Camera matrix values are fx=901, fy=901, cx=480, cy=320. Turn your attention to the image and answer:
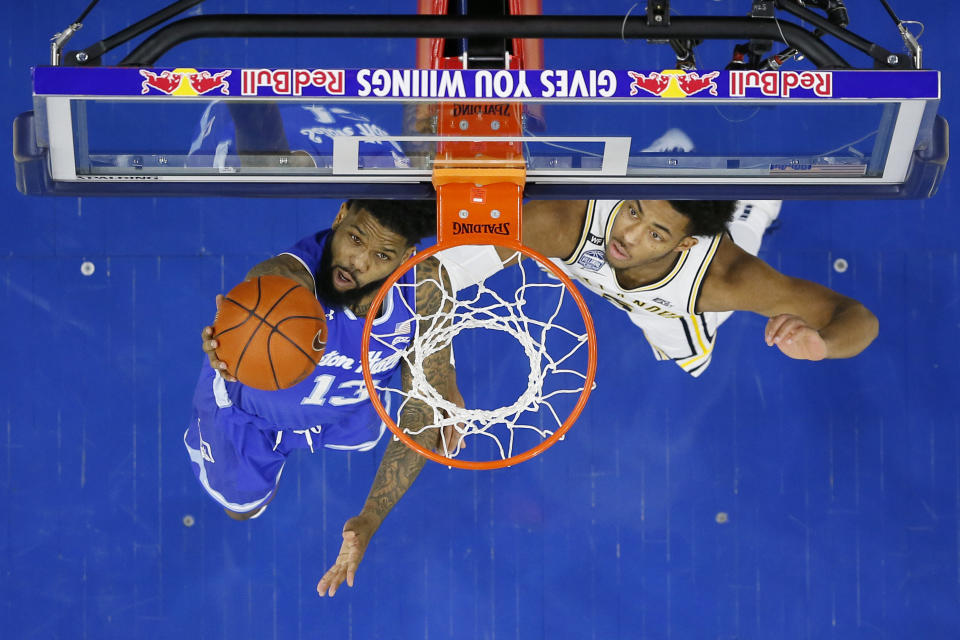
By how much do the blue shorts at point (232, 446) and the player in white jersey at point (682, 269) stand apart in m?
0.98

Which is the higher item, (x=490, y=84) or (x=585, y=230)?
(x=490, y=84)

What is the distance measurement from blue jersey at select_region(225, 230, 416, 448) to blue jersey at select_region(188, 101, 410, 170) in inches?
38.5

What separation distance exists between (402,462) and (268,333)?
102 centimetres

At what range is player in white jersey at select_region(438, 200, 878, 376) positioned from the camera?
3.15 metres

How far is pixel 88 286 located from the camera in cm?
403

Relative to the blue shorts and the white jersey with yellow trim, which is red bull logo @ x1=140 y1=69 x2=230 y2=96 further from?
the blue shorts

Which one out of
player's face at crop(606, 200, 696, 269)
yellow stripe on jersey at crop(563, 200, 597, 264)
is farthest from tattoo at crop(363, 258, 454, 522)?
player's face at crop(606, 200, 696, 269)

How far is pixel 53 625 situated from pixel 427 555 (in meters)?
1.66

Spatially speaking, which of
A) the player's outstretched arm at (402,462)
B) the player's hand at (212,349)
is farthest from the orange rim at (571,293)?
the player's outstretched arm at (402,462)

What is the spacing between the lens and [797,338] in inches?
124

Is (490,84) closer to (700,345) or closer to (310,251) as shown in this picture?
(310,251)

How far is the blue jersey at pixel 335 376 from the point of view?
3203mm

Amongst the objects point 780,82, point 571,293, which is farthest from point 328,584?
point 780,82

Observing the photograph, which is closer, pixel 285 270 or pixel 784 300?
pixel 285 270
